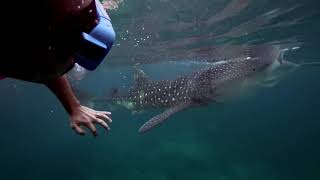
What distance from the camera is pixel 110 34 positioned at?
9.39 ft

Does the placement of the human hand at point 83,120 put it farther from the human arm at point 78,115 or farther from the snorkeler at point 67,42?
the snorkeler at point 67,42

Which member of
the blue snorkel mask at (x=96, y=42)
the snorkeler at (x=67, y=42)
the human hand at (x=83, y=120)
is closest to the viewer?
the snorkeler at (x=67, y=42)

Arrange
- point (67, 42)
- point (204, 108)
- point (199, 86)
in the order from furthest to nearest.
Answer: point (204, 108) < point (199, 86) < point (67, 42)

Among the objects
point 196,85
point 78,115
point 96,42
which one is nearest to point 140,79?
point 196,85

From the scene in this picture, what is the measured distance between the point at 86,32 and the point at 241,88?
1211 cm

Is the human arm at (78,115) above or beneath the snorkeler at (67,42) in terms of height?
beneath

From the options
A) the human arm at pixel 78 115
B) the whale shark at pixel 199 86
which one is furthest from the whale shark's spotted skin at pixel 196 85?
the human arm at pixel 78 115

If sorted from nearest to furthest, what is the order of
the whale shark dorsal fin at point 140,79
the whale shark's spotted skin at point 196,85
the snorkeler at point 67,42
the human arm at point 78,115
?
the snorkeler at point 67,42
the human arm at point 78,115
the whale shark's spotted skin at point 196,85
the whale shark dorsal fin at point 140,79

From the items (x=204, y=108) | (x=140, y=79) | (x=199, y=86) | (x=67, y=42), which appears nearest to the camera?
(x=67, y=42)

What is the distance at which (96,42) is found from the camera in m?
2.71

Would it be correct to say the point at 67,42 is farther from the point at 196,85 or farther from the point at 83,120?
the point at 196,85

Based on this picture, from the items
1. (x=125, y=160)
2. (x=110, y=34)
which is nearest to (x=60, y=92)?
(x=110, y=34)

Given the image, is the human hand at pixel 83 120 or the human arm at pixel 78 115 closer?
the human arm at pixel 78 115

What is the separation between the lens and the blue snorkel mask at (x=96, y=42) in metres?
2.70
